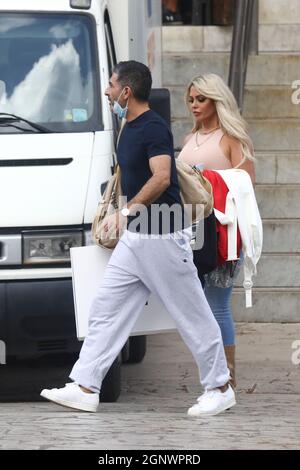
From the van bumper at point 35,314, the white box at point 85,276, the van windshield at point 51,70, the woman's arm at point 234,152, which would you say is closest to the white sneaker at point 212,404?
the white box at point 85,276

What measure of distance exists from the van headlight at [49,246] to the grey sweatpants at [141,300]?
0.48 m

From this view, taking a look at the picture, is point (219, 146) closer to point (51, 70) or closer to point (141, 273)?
point (141, 273)

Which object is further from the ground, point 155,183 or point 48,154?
point 155,183

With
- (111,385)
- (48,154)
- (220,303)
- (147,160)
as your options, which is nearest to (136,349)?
(111,385)

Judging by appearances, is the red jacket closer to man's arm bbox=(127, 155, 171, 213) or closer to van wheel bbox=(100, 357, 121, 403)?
man's arm bbox=(127, 155, 171, 213)

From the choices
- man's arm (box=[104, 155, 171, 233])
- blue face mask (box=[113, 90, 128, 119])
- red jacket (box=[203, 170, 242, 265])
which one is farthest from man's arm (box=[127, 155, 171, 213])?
red jacket (box=[203, 170, 242, 265])

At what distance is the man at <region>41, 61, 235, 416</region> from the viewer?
6637 millimetres

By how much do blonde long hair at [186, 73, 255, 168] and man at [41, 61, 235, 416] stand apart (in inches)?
24.6

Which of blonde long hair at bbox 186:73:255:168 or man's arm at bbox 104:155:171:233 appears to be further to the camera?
blonde long hair at bbox 186:73:255:168

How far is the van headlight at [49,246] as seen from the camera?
7164mm

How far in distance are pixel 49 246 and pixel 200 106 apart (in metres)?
1.17

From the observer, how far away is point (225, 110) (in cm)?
733

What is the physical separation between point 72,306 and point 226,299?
89 cm
